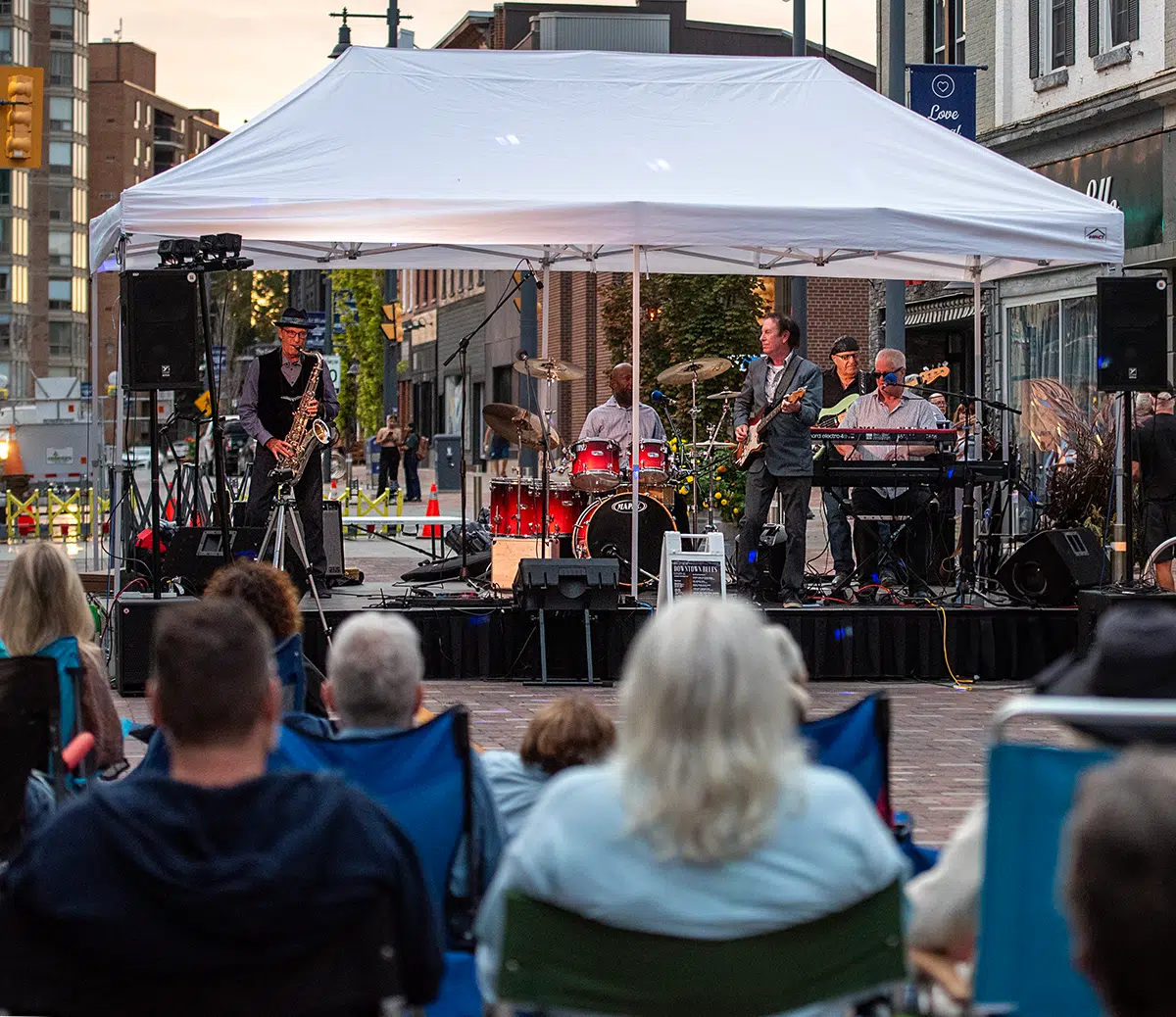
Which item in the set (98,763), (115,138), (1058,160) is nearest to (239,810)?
(98,763)

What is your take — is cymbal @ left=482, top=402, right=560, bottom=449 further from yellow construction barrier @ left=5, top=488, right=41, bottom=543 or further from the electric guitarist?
yellow construction barrier @ left=5, top=488, right=41, bottom=543

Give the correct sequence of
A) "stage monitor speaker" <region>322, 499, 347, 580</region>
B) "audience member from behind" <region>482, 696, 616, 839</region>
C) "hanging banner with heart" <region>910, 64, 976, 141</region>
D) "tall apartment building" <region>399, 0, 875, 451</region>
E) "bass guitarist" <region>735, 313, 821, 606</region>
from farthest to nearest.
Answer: "tall apartment building" <region>399, 0, 875, 451</region> → "hanging banner with heart" <region>910, 64, 976, 141</region> → "stage monitor speaker" <region>322, 499, 347, 580</region> → "bass guitarist" <region>735, 313, 821, 606</region> → "audience member from behind" <region>482, 696, 616, 839</region>

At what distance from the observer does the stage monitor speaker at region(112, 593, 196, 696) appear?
428 inches

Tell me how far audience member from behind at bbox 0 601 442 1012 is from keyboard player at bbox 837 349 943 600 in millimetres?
10432

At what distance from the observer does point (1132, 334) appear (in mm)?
11297

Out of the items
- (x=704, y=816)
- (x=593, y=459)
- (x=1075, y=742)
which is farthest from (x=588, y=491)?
(x=704, y=816)

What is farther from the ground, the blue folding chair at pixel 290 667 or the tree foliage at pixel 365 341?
the tree foliage at pixel 365 341

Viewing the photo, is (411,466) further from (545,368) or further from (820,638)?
(820,638)

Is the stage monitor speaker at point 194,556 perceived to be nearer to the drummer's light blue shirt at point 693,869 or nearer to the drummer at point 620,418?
the drummer at point 620,418

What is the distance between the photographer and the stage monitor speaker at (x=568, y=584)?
1128 cm

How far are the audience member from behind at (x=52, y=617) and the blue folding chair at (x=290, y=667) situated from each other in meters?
0.53

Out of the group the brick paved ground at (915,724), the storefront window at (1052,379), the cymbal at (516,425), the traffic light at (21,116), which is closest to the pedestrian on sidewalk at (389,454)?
the storefront window at (1052,379)

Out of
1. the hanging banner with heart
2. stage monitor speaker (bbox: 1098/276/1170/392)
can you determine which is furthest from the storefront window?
stage monitor speaker (bbox: 1098/276/1170/392)

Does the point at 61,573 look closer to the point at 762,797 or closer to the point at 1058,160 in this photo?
the point at 762,797
